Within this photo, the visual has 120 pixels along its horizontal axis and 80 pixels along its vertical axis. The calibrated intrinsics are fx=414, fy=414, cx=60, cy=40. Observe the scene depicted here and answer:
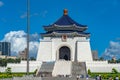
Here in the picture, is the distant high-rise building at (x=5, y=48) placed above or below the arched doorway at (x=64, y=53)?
above


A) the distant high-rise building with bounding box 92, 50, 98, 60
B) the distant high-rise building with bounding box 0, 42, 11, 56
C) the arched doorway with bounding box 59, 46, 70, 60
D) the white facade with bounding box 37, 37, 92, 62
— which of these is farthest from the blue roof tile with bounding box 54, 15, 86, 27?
the distant high-rise building with bounding box 0, 42, 11, 56

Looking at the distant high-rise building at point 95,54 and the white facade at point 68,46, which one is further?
the distant high-rise building at point 95,54

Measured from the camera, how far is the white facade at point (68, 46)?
6180 centimetres

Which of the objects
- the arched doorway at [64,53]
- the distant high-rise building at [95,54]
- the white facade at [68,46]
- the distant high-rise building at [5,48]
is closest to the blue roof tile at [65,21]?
the white facade at [68,46]

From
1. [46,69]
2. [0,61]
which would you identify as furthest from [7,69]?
[0,61]

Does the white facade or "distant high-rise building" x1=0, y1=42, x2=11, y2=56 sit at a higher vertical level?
"distant high-rise building" x1=0, y1=42, x2=11, y2=56

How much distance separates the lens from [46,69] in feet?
171

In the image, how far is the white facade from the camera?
61.8 metres

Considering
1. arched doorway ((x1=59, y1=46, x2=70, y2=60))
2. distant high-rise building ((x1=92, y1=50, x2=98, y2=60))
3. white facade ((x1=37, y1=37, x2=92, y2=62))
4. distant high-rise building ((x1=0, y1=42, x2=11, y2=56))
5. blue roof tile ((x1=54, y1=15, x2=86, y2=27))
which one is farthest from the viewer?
distant high-rise building ((x1=0, y1=42, x2=11, y2=56))

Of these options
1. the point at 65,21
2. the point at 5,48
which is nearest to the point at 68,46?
the point at 65,21

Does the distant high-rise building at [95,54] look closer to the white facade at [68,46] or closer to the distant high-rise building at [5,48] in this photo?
the white facade at [68,46]

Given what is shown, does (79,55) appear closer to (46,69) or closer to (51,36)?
(51,36)

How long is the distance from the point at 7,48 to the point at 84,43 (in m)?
112

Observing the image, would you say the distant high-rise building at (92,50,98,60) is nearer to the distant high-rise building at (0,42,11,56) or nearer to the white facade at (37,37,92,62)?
the white facade at (37,37,92,62)
